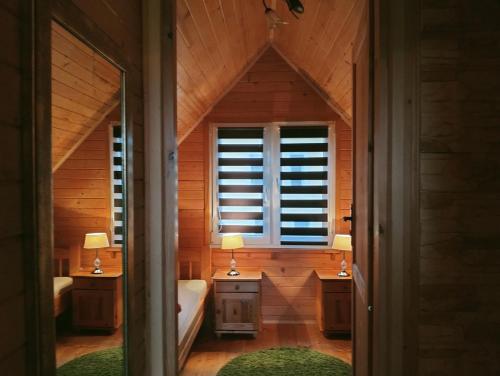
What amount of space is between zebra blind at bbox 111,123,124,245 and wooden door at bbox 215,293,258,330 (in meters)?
2.50

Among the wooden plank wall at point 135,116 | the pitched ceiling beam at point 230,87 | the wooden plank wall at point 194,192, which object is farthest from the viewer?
the wooden plank wall at point 194,192

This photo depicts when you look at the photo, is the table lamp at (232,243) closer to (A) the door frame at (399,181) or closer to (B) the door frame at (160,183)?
(B) the door frame at (160,183)

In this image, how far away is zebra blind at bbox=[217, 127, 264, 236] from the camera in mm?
3953

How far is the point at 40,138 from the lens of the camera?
0.74m

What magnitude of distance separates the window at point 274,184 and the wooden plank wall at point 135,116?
2.62m

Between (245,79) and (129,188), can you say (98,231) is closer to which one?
(129,188)

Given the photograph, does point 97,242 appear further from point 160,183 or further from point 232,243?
point 232,243

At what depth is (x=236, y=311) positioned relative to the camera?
11.5 feet

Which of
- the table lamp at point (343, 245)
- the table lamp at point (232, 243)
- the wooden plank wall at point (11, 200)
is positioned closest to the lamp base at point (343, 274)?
the table lamp at point (343, 245)

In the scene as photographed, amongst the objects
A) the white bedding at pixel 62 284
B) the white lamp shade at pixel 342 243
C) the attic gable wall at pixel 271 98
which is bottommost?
the white lamp shade at pixel 342 243

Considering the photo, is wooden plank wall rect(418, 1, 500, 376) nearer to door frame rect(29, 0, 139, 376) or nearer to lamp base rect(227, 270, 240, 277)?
door frame rect(29, 0, 139, 376)

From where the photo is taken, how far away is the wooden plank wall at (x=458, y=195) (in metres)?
1.34

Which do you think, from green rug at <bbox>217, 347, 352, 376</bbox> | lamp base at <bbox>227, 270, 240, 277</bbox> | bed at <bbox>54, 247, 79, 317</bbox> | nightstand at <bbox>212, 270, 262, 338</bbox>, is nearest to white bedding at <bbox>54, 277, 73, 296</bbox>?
bed at <bbox>54, 247, 79, 317</bbox>

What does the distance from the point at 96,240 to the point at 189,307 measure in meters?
2.17
